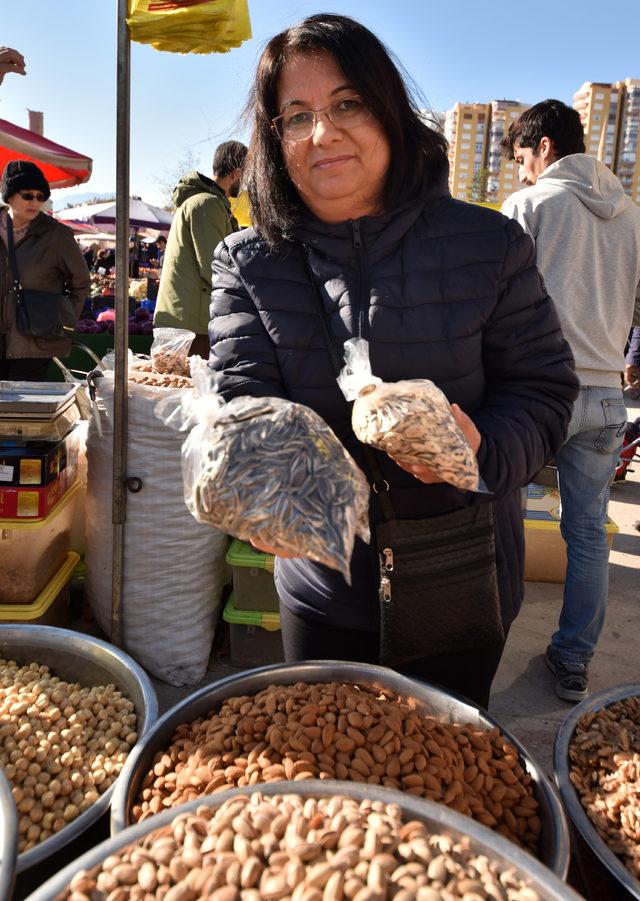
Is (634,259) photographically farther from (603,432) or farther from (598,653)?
(598,653)

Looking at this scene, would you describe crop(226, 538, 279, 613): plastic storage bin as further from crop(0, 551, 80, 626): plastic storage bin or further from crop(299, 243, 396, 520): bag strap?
crop(299, 243, 396, 520): bag strap

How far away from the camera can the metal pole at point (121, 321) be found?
Answer: 2223 millimetres

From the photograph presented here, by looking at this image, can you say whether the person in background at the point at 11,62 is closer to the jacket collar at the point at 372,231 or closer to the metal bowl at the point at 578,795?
the jacket collar at the point at 372,231

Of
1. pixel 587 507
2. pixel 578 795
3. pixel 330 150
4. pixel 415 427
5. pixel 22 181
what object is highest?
pixel 22 181

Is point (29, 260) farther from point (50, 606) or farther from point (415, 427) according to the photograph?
point (415, 427)

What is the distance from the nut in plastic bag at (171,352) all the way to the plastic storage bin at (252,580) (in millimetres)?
846

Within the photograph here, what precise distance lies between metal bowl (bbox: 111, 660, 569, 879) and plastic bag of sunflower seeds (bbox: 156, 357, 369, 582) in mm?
449

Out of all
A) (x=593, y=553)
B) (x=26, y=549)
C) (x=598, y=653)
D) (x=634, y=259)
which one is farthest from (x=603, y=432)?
(x=26, y=549)

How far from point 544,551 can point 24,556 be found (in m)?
2.52

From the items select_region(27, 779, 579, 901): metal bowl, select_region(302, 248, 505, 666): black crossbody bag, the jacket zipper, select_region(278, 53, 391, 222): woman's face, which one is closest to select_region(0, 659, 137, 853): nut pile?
select_region(27, 779, 579, 901): metal bowl

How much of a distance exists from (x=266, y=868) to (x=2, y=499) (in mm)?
2020

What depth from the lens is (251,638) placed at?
9.39ft

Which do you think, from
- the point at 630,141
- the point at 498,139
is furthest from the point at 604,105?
the point at 498,139

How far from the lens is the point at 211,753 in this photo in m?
1.22
